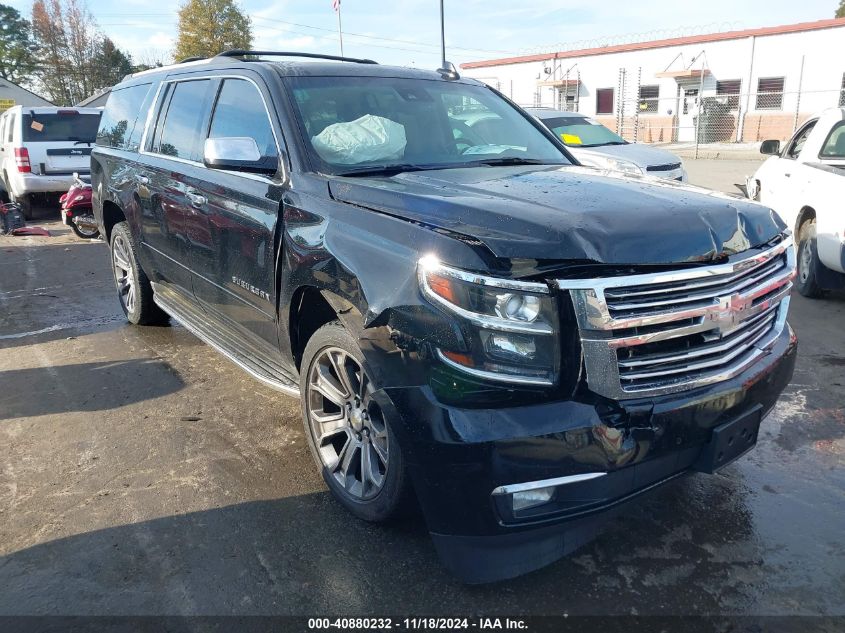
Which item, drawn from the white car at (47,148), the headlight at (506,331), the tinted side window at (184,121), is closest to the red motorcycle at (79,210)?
the white car at (47,148)

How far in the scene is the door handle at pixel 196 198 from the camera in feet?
13.4

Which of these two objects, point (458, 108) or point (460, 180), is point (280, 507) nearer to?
point (460, 180)

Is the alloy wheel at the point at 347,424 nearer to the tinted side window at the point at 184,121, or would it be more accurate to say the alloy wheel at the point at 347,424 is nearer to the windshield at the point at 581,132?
the tinted side window at the point at 184,121

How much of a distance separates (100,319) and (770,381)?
583 cm

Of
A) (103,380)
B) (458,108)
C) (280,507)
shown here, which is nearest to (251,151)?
(458,108)

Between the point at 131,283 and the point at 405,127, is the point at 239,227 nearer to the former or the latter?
the point at 405,127

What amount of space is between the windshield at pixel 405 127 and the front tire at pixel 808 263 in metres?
3.57

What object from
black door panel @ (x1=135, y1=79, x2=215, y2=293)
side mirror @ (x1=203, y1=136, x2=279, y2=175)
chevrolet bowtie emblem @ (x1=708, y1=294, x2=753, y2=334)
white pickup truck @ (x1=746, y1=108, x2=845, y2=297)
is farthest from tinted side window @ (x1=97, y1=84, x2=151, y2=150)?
white pickup truck @ (x1=746, y1=108, x2=845, y2=297)

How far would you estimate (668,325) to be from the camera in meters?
2.41

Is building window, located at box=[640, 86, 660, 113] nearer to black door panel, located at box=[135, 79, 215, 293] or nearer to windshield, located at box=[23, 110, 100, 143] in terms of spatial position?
windshield, located at box=[23, 110, 100, 143]

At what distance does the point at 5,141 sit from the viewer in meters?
13.4

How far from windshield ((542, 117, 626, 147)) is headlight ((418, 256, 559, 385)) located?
9.40 meters

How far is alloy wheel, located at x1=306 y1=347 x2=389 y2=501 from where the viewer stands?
295 cm

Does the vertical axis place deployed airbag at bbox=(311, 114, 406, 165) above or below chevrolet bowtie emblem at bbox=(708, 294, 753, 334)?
above
